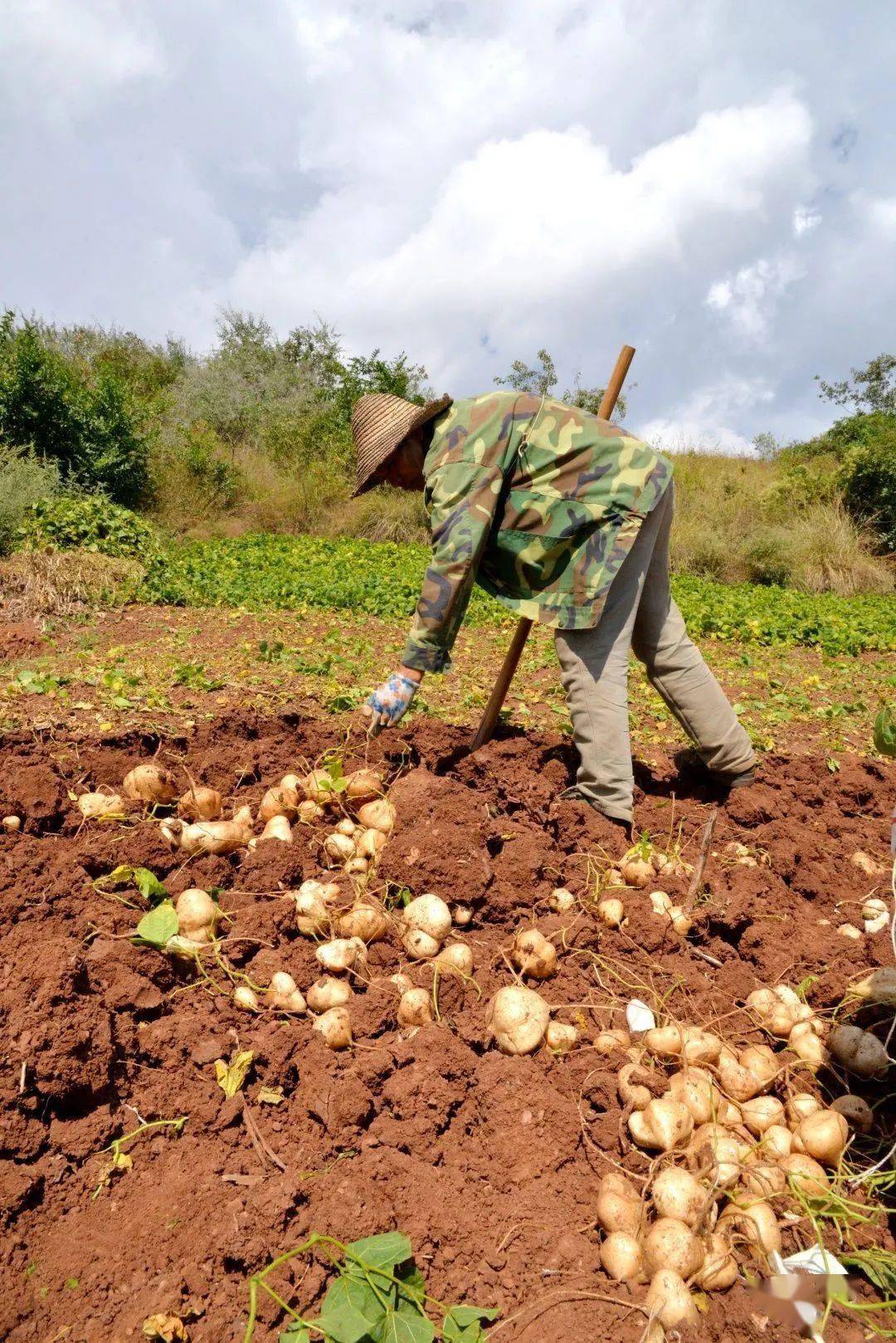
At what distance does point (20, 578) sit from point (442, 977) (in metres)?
8.65

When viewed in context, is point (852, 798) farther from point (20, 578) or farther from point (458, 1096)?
point (20, 578)

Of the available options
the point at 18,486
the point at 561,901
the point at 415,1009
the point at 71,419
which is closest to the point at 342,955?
Result: the point at 415,1009

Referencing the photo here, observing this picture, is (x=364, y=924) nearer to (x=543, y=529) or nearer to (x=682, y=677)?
(x=543, y=529)

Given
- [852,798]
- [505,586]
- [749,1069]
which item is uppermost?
[505,586]

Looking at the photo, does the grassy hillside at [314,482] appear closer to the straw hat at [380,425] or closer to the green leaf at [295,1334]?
the straw hat at [380,425]

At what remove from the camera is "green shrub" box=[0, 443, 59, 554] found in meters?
10.6

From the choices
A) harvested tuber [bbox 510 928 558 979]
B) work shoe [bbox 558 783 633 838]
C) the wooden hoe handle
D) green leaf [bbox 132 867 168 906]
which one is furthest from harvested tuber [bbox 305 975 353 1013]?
the wooden hoe handle

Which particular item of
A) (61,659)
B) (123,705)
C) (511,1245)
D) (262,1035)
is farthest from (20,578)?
(511,1245)

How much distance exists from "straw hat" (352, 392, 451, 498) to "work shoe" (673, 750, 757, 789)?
2115 millimetres

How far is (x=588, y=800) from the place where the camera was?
3.49m

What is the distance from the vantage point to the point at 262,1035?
2.28m

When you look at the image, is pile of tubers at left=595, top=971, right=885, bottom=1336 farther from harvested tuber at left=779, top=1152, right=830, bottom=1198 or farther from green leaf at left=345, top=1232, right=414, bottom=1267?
green leaf at left=345, top=1232, right=414, bottom=1267

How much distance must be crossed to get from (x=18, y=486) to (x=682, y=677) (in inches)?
427

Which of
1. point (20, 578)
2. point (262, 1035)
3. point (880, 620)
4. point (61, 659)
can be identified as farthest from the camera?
point (880, 620)
